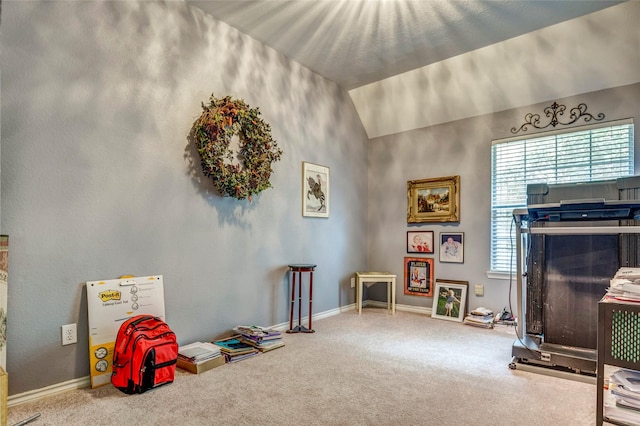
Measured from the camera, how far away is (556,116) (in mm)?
3707

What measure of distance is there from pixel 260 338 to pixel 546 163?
3.33m

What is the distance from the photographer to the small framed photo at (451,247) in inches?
168

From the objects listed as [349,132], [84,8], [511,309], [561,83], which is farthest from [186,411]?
[561,83]

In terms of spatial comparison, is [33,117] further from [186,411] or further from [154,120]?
[186,411]

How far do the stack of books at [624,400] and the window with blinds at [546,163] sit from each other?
1956 millimetres

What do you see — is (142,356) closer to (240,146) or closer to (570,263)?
(240,146)

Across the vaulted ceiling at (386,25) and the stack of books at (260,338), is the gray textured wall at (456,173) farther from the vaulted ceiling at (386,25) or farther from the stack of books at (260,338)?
the stack of books at (260,338)

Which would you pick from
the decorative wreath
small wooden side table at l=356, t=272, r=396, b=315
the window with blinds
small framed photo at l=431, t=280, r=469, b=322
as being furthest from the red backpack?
small framed photo at l=431, t=280, r=469, b=322

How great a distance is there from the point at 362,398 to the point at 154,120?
95.8 inches

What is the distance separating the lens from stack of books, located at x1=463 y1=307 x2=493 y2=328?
3805 millimetres

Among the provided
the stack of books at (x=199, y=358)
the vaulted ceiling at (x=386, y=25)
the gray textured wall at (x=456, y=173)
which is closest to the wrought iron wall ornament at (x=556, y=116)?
the gray textured wall at (x=456, y=173)

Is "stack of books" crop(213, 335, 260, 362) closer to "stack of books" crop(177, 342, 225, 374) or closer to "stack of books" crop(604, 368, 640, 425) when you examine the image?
"stack of books" crop(177, 342, 225, 374)

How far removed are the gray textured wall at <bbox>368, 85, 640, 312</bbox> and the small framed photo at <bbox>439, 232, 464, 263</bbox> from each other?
50mm

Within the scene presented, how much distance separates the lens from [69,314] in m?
2.32
